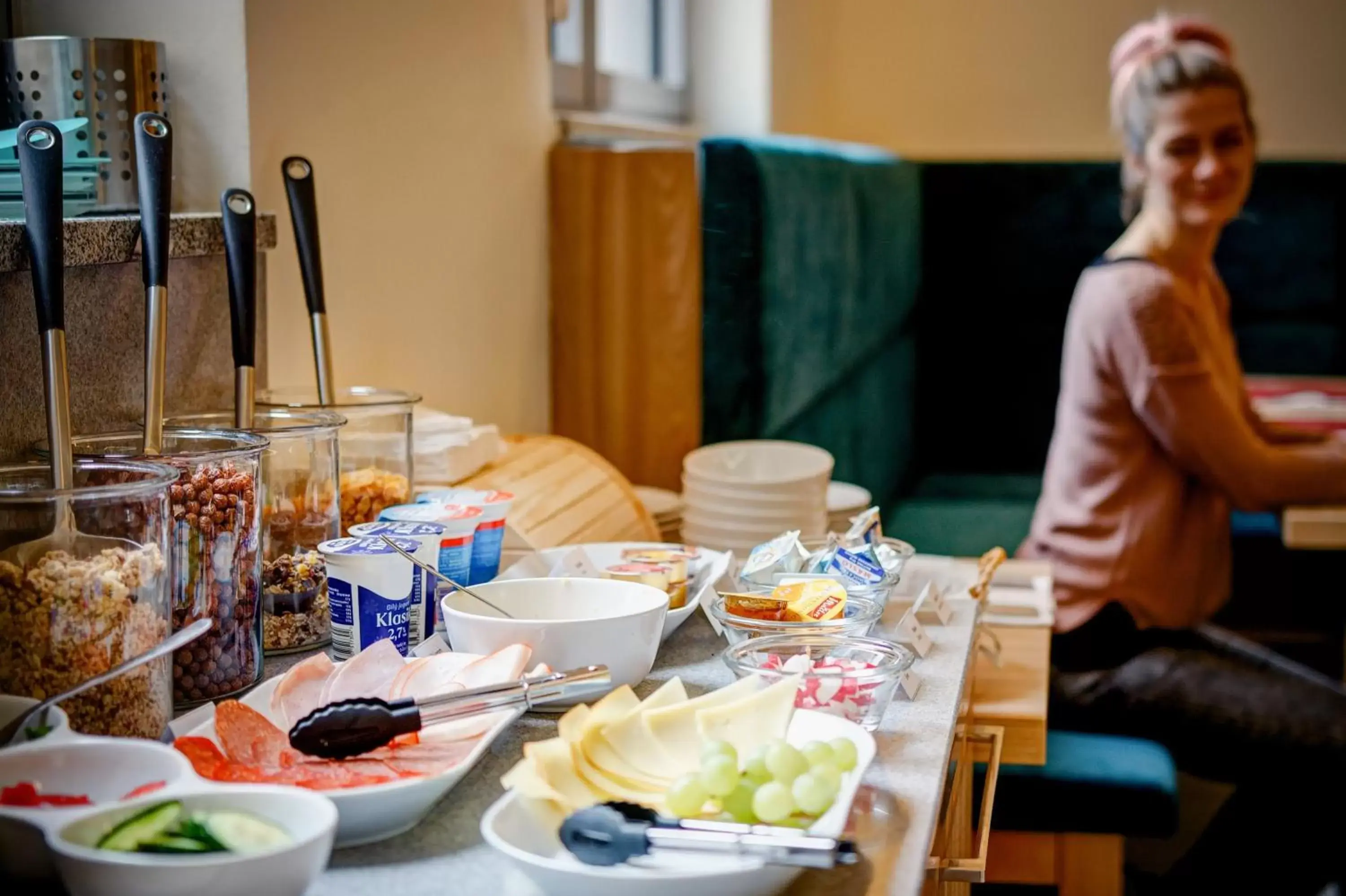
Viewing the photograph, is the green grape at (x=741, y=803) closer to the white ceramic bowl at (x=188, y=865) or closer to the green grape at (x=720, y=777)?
the green grape at (x=720, y=777)

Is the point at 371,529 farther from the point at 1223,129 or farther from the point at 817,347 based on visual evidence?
the point at 1223,129

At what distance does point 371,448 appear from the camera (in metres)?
1.37

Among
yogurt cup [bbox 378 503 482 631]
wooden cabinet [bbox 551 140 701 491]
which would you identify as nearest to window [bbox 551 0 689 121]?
wooden cabinet [bbox 551 140 701 491]

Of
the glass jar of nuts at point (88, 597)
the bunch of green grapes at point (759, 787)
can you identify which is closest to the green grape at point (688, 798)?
the bunch of green grapes at point (759, 787)

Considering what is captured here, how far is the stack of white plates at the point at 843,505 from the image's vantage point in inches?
74.8

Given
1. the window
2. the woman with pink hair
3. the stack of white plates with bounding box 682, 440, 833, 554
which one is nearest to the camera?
the stack of white plates with bounding box 682, 440, 833, 554

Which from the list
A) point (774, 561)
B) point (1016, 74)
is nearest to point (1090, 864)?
point (774, 561)

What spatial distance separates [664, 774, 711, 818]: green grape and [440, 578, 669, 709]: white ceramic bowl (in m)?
0.26

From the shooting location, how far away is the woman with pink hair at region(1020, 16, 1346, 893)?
2041 mm

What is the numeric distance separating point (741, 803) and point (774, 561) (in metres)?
0.55

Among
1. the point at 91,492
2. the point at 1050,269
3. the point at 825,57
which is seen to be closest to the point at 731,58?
the point at 825,57

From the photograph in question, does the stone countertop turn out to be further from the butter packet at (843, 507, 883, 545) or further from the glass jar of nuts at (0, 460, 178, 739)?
the butter packet at (843, 507, 883, 545)

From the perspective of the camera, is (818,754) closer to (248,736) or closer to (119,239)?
(248,736)

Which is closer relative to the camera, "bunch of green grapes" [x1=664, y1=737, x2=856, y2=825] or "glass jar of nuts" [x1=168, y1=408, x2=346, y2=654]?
"bunch of green grapes" [x1=664, y1=737, x2=856, y2=825]
